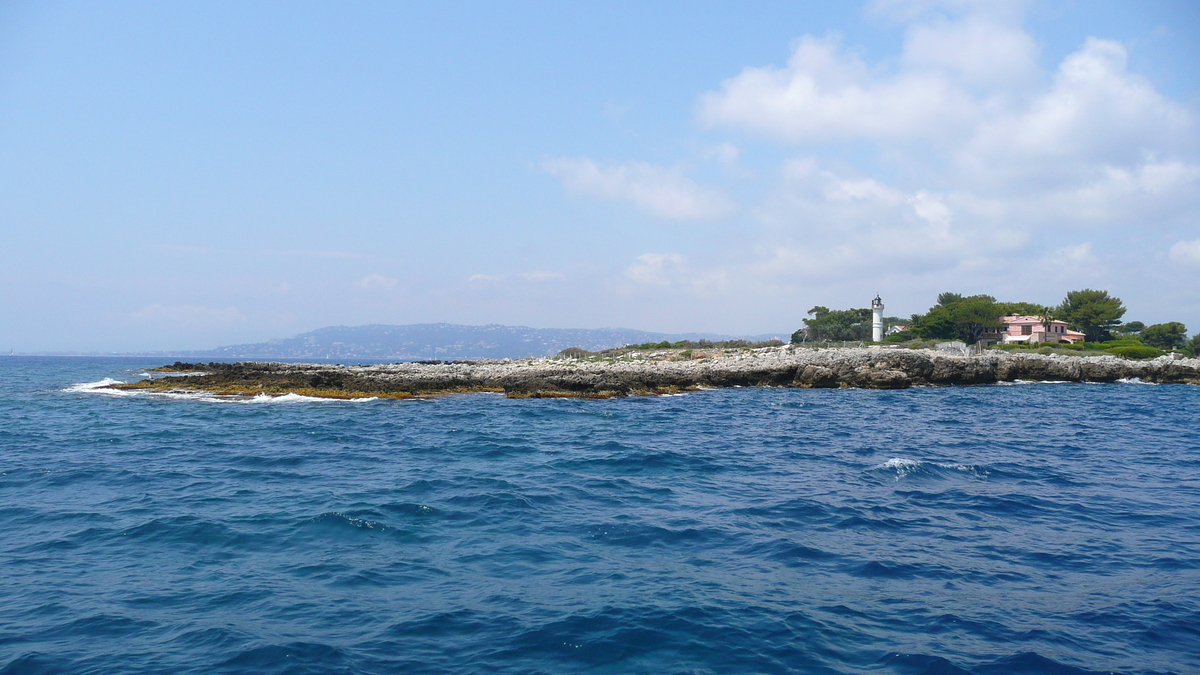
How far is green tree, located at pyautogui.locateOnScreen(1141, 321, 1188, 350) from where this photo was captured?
75062mm

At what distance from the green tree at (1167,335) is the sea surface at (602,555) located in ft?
242

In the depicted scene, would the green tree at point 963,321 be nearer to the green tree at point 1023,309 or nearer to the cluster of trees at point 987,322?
the cluster of trees at point 987,322

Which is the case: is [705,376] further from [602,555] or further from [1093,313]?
[1093,313]

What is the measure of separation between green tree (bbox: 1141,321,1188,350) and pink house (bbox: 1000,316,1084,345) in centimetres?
930

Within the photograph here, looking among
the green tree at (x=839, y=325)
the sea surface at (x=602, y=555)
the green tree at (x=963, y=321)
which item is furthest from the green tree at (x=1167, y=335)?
A: the sea surface at (x=602, y=555)

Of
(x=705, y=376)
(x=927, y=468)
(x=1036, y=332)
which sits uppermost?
(x=1036, y=332)

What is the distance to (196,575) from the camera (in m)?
8.30

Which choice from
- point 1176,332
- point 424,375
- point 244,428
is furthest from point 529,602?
point 1176,332

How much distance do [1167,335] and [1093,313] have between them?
1090 centimetres

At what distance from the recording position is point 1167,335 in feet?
247

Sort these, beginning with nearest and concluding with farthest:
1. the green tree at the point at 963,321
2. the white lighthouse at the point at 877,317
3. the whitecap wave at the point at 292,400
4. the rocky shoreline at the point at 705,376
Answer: the whitecap wave at the point at 292,400, the rocky shoreline at the point at 705,376, the white lighthouse at the point at 877,317, the green tree at the point at 963,321

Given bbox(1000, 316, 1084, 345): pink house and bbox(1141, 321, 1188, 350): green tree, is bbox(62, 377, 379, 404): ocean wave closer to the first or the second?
bbox(1000, 316, 1084, 345): pink house

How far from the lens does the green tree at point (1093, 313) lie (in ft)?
237

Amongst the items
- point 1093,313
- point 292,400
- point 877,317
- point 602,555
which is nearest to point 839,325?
point 877,317
